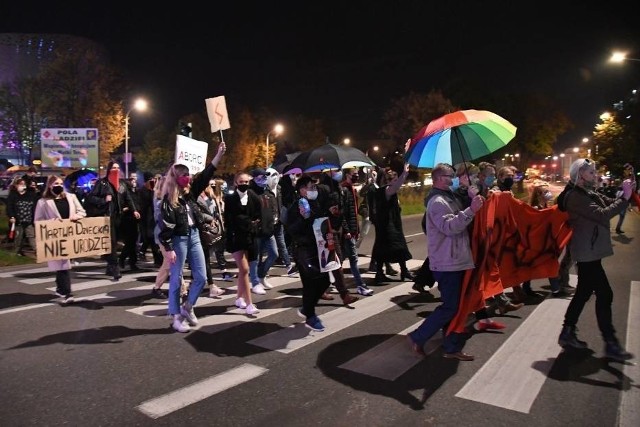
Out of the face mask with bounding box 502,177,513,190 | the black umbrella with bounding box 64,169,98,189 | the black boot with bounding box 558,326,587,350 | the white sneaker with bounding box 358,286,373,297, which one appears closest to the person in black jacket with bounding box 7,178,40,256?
the black umbrella with bounding box 64,169,98,189

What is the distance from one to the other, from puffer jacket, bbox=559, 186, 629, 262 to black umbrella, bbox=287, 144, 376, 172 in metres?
3.69

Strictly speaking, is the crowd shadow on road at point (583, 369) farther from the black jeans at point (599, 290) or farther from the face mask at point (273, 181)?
the face mask at point (273, 181)

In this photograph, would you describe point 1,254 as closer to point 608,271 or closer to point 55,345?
point 55,345

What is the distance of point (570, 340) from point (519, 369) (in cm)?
92

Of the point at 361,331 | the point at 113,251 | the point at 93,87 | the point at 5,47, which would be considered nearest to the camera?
the point at 361,331

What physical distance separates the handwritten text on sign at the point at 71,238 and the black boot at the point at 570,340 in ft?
21.3

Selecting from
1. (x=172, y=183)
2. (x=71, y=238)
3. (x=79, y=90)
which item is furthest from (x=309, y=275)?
(x=79, y=90)

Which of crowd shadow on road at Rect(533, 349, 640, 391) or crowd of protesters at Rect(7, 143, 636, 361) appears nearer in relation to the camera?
crowd shadow on road at Rect(533, 349, 640, 391)

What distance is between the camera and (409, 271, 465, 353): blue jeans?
4699 mm

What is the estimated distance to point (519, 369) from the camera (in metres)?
4.52

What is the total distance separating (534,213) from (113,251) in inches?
275

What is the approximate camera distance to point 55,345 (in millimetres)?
5270

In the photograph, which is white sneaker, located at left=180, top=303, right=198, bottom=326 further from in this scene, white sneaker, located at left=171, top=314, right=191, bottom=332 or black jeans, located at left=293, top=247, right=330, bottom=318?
black jeans, located at left=293, top=247, right=330, bottom=318

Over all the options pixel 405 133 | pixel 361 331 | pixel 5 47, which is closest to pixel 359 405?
pixel 361 331
